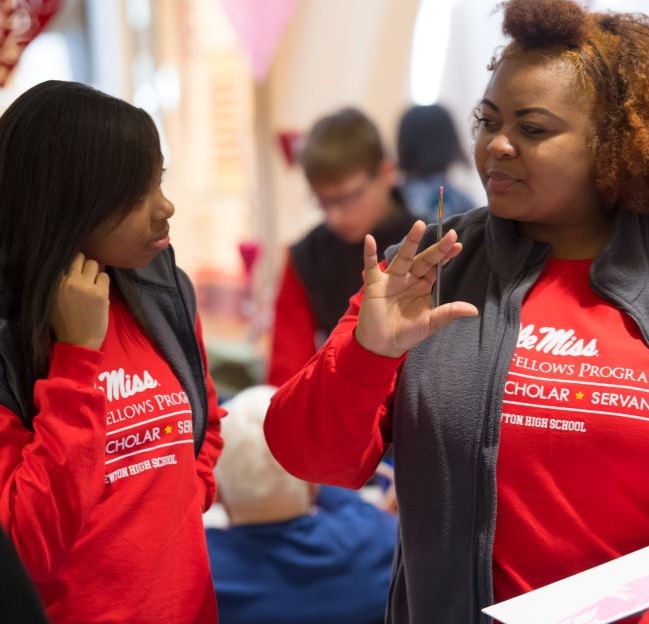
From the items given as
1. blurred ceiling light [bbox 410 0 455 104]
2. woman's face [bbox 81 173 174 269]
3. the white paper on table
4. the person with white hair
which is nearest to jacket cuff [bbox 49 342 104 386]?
woman's face [bbox 81 173 174 269]

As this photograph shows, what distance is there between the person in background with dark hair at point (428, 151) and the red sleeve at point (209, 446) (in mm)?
1722

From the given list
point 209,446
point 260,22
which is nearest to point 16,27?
point 209,446

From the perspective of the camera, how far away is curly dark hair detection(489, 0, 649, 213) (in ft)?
4.65

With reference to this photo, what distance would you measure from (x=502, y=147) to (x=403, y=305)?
25 cm

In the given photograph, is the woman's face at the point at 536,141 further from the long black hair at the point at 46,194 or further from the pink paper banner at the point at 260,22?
the pink paper banner at the point at 260,22

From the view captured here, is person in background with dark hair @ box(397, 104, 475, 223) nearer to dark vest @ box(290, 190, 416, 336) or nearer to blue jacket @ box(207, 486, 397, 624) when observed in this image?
dark vest @ box(290, 190, 416, 336)

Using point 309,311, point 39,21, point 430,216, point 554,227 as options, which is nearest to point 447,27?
point 430,216

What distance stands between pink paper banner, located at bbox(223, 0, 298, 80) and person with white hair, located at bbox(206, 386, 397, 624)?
9.94 ft

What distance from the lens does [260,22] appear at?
16.0ft

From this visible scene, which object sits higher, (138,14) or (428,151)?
(138,14)

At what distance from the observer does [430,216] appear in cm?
300

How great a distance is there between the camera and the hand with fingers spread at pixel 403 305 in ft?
4.39

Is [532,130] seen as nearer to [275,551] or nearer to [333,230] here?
[275,551]

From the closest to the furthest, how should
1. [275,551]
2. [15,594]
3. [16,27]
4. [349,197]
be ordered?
[15,594], [16,27], [275,551], [349,197]
